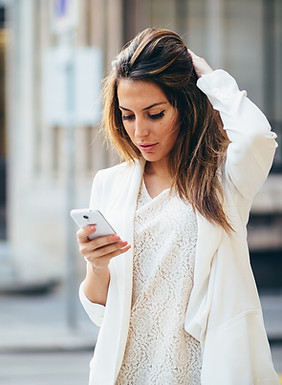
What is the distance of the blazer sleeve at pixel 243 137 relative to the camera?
7.00ft

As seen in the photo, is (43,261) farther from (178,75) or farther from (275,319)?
(178,75)

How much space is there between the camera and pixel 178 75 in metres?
2.19

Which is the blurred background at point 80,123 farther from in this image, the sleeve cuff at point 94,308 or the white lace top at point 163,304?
the white lace top at point 163,304

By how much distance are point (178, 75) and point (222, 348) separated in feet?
2.43

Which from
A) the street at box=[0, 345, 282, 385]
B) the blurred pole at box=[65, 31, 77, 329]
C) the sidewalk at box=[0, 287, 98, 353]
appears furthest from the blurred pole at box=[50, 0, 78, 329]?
the street at box=[0, 345, 282, 385]

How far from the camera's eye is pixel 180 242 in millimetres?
2166

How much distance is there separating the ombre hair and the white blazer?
4 centimetres

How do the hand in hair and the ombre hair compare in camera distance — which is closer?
the ombre hair

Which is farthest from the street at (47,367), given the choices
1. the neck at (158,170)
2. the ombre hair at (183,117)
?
the ombre hair at (183,117)

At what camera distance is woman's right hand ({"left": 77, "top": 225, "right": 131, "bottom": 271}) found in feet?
6.84

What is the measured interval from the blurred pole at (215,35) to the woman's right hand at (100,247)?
772 centimetres

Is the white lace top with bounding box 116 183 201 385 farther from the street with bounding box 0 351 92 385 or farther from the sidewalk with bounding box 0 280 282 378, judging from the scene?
the sidewalk with bounding box 0 280 282 378

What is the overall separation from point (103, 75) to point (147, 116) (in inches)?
286

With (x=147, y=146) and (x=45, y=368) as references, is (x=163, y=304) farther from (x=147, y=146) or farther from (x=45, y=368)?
(x=45, y=368)
